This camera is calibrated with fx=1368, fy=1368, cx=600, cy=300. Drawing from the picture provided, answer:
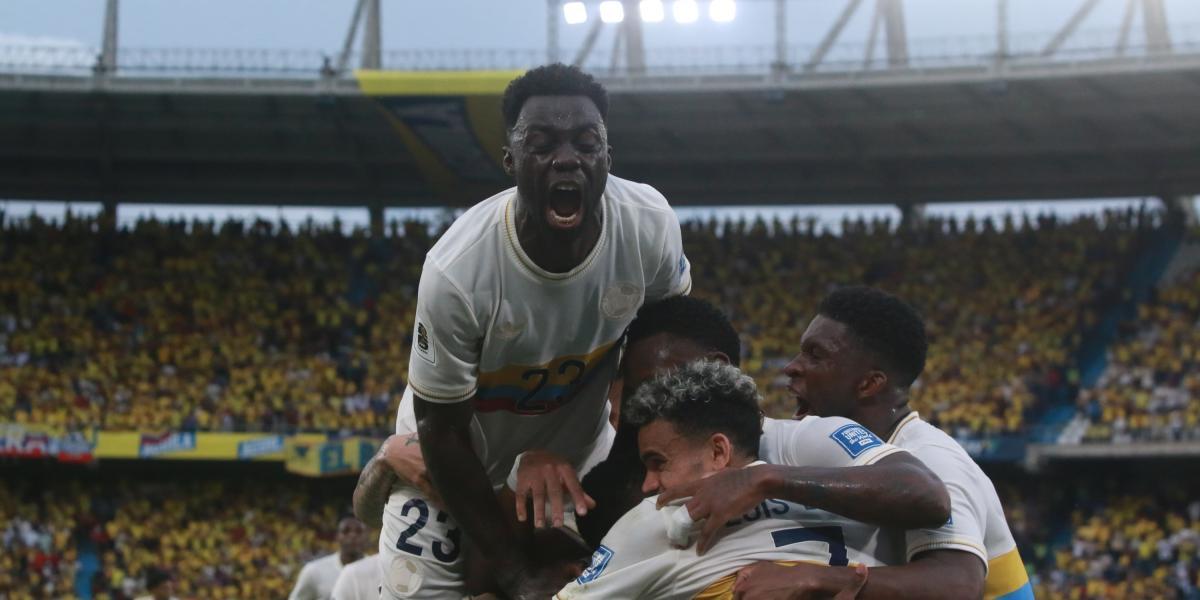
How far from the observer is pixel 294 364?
26.7 metres

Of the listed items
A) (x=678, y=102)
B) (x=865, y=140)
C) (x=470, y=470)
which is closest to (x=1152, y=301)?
(x=865, y=140)

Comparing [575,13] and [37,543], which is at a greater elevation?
[575,13]

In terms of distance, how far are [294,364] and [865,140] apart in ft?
42.0

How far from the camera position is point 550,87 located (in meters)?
4.34

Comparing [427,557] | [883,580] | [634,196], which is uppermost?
[634,196]

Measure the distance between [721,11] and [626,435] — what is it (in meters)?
25.7

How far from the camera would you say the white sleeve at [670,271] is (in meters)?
4.87

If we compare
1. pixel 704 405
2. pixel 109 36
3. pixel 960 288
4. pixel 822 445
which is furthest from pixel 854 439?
pixel 109 36

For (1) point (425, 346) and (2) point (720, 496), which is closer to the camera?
(2) point (720, 496)

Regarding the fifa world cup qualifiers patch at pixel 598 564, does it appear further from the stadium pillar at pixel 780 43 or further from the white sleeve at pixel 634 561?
the stadium pillar at pixel 780 43

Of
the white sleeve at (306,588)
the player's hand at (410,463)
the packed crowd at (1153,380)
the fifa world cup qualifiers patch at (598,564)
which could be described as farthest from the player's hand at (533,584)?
the packed crowd at (1153,380)

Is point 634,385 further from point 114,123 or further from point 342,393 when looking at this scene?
point 114,123

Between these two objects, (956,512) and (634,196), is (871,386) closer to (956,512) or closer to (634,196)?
(956,512)

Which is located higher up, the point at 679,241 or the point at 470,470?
the point at 679,241
